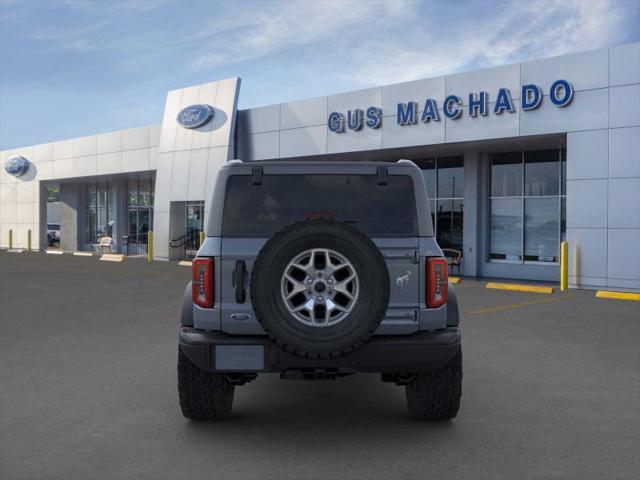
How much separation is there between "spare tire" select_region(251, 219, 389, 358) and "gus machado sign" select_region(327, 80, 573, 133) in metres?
13.4

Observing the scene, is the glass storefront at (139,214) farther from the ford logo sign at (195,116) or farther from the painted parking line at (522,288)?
the painted parking line at (522,288)

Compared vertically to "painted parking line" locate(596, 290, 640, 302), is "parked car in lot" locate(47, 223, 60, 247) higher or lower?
higher

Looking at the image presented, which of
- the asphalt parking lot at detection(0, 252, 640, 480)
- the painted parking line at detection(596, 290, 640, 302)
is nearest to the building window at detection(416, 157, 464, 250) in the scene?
the painted parking line at detection(596, 290, 640, 302)

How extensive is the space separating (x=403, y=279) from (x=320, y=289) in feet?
2.17

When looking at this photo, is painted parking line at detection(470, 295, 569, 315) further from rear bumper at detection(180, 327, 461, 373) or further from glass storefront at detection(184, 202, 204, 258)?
glass storefront at detection(184, 202, 204, 258)

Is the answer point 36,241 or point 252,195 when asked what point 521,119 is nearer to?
point 252,195

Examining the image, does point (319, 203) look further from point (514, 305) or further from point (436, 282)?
point (514, 305)

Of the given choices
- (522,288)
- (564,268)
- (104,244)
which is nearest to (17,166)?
(104,244)

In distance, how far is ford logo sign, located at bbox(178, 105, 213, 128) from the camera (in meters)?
24.7

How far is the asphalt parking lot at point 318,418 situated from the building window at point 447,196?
11746 millimetres

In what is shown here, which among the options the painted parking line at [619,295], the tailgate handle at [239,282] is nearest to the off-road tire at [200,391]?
the tailgate handle at [239,282]

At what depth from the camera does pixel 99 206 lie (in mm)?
36688

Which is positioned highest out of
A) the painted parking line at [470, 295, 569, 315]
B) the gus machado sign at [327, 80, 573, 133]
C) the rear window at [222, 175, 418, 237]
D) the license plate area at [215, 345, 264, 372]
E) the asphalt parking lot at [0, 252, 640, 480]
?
the gus machado sign at [327, 80, 573, 133]

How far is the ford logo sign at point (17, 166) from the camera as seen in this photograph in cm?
3606
